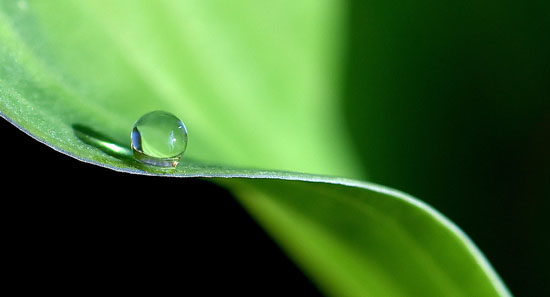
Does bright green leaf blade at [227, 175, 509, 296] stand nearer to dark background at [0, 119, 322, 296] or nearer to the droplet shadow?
the droplet shadow

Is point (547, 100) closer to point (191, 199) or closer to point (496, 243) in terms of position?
point (496, 243)

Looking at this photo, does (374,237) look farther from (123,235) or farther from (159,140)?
(123,235)

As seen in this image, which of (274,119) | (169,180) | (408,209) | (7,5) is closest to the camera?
(408,209)

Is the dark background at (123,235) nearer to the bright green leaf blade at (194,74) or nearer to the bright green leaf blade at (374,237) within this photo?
the bright green leaf blade at (194,74)

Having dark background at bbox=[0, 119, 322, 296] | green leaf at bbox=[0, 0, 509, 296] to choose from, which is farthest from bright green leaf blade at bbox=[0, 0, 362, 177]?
dark background at bbox=[0, 119, 322, 296]

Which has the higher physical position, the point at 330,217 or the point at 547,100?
the point at 547,100

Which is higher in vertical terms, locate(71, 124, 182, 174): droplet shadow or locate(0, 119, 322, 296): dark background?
locate(0, 119, 322, 296): dark background

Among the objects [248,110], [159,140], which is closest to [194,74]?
[248,110]

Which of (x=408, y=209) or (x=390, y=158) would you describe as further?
(x=390, y=158)

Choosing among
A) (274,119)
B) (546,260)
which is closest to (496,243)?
(546,260)
